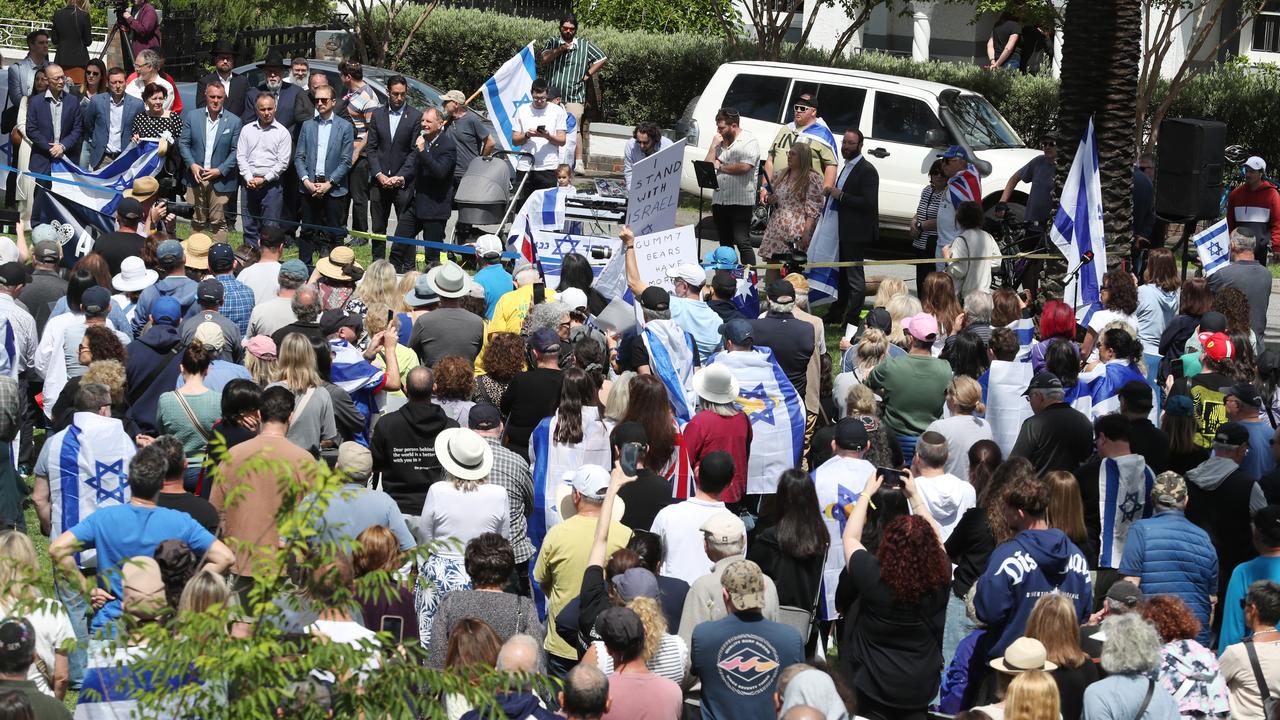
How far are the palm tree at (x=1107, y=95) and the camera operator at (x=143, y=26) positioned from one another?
492 inches

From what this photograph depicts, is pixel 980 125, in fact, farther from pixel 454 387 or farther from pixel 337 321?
pixel 454 387

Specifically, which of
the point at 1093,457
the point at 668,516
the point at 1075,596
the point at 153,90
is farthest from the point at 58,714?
the point at 153,90

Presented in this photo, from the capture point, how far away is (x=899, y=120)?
1833 centimetres

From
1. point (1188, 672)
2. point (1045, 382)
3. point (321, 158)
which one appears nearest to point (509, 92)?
point (321, 158)

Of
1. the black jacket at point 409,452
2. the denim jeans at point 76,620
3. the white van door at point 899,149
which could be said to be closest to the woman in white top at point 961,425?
the black jacket at point 409,452

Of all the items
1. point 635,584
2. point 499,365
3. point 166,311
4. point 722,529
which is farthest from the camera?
point 166,311

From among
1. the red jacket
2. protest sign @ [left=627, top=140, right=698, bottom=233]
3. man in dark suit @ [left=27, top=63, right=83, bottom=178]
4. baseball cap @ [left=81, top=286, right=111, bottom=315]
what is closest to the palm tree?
the red jacket

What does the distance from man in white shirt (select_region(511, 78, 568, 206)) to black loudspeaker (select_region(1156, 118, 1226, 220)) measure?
632 centimetres

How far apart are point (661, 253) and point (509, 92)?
5.45 m

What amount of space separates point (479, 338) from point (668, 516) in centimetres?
325

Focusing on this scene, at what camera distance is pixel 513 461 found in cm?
848

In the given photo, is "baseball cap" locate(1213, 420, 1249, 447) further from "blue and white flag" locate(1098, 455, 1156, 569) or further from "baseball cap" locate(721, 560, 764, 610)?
"baseball cap" locate(721, 560, 764, 610)

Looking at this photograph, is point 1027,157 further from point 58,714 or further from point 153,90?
point 58,714

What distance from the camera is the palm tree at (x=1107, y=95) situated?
49.0 ft
